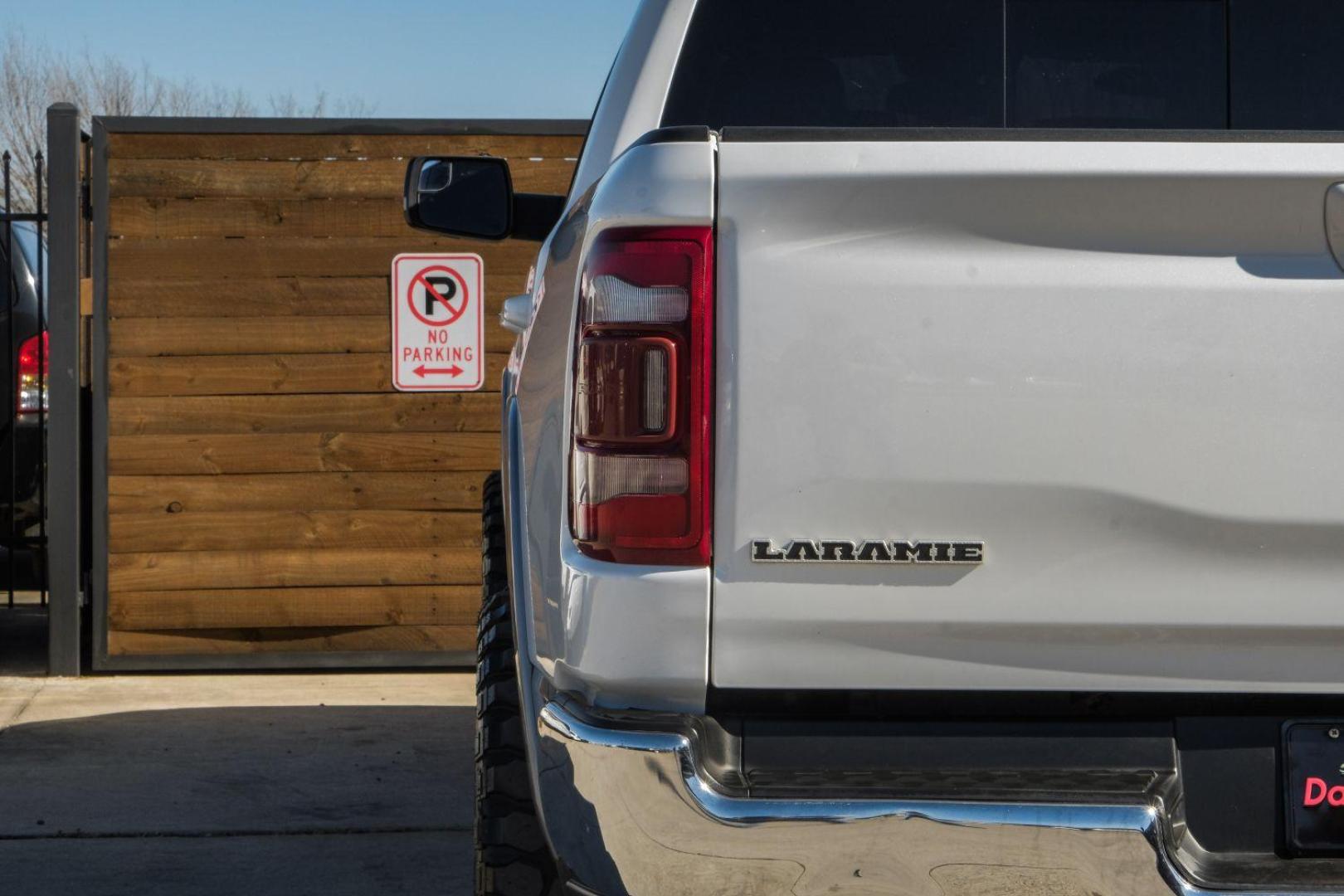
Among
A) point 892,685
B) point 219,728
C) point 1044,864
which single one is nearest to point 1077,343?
point 892,685

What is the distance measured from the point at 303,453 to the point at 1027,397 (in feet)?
15.7

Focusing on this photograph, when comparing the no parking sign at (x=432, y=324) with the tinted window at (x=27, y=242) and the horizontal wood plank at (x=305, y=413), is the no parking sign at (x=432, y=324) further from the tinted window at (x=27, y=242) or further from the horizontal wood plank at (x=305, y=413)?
the tinted window at (x=27, y=242)

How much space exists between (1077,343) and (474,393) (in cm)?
464

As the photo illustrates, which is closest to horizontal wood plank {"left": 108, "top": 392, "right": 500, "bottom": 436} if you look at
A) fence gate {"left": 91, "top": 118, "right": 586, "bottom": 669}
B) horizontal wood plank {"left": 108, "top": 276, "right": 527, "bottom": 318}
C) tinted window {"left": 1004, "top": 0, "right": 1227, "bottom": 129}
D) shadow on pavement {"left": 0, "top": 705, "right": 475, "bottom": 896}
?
fence gate {"left": 91, "top": 118, "right": 586, "bottom": 669}

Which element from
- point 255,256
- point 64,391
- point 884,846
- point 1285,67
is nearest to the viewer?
point 884,846

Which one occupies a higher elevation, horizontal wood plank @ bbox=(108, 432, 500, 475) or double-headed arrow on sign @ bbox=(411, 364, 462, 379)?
double-headed arrow on sign @ bbox=(411, 364, 462, 379)

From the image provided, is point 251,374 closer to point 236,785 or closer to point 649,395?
point 236,785

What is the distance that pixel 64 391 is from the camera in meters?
6.15

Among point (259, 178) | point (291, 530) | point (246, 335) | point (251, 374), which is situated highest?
point (259, 178)

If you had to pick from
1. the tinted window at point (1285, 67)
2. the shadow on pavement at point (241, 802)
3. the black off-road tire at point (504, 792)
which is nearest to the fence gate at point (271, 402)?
the shadow on pavement at point (241, 802)

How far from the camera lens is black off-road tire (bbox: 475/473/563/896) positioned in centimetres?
226

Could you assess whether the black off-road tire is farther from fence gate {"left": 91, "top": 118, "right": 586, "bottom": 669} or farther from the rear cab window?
fence gate {"left": 91, "top": 118, "right": 586, "bottom": 669}

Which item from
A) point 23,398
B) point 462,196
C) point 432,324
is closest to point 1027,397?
point 462,196

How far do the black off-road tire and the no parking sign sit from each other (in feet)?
12.0
